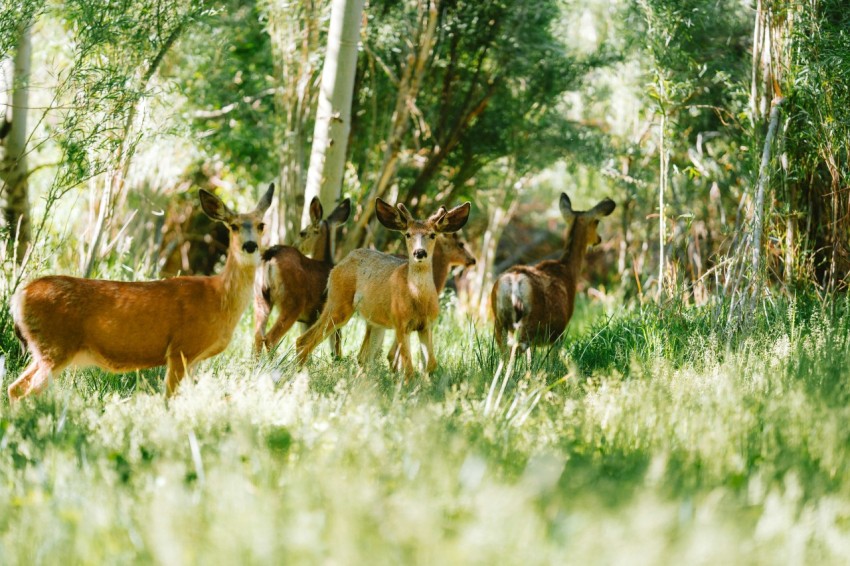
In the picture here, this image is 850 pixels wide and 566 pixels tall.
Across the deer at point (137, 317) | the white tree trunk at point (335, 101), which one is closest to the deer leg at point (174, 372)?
the deer at point (137, 317)

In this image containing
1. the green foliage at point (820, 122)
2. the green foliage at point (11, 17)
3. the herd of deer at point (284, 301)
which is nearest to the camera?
the herd of deer at point (284, 301)

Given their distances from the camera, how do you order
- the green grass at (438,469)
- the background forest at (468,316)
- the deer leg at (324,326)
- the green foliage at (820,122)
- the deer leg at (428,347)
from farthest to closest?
the deer leg at (324,326)
the green foliage at (820,122)
the deer leg at (428,347)
the background forest at (468,316)
the green grass at (438,469)

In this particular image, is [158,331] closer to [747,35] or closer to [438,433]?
[438,433]

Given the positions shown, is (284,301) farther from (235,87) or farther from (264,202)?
(235,87)

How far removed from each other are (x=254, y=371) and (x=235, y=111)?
850 centimetres

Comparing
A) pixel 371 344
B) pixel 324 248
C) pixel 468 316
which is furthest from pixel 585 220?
pixel 324 248

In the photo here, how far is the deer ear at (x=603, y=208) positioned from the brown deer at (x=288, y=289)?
2267 millimetres

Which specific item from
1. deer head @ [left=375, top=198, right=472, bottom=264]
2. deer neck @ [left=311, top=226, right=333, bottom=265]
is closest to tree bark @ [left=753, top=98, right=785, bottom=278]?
deer head @ [left=375, top=198, right=472, bottom=264]

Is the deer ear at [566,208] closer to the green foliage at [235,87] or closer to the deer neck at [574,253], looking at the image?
the deer neck at [574,253]

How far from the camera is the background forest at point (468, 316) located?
3246mm

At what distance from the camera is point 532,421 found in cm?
496

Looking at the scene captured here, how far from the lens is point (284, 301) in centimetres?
803

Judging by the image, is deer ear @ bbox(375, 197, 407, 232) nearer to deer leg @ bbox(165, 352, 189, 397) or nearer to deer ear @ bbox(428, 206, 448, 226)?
deer ear @ bbox(428, 206, 448, 226)

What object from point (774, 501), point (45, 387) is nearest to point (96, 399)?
point (45, 387)
